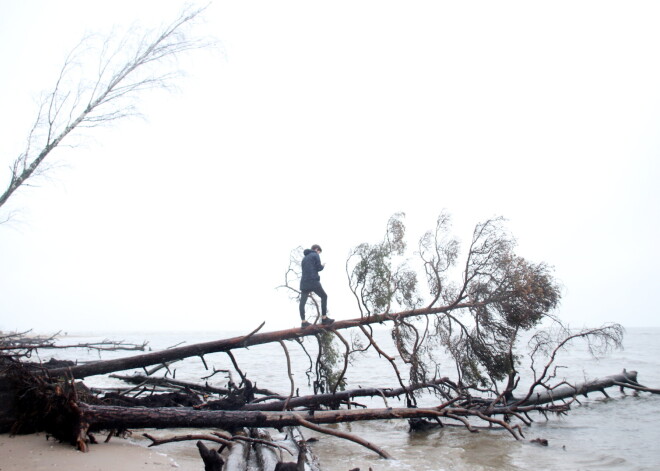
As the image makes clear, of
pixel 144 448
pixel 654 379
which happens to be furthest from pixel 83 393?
pixel 654 379

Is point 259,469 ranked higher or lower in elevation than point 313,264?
lower

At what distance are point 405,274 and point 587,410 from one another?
32.1ft

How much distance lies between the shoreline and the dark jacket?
170 inches

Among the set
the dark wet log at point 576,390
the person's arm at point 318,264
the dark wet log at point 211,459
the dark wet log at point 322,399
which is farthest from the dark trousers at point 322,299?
the dark wet log at point 576,390

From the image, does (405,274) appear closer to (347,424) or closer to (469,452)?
(469,452)

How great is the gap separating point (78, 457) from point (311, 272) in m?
5.75

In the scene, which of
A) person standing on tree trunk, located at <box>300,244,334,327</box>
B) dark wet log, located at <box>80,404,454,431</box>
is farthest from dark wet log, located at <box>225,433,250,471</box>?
person standing on tree trunk, located at <box>300,244,334,327</box>

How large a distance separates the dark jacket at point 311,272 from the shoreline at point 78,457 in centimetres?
431

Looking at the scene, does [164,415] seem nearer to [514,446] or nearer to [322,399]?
[322,399]

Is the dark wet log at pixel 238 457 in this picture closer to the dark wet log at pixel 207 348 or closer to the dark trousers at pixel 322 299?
the dark wet log at pixel 207 348

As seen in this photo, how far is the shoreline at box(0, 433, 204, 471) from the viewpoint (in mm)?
5441

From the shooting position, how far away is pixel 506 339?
34.8 feet

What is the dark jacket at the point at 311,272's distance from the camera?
10.2 meters

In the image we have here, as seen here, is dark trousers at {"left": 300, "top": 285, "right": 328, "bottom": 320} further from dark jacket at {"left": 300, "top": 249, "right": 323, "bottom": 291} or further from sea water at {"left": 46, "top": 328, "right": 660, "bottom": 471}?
sea water at {"left": 46, "top": 328, "right": 660, "bottom": 471}
